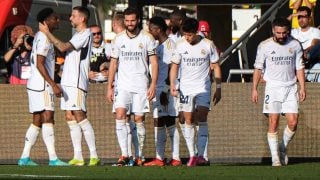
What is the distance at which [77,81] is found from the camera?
19.6 meters

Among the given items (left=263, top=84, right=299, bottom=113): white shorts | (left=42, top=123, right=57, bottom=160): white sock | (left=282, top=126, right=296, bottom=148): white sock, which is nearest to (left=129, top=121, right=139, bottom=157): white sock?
(left=42, top=123, right=57, bottom=160): white sock

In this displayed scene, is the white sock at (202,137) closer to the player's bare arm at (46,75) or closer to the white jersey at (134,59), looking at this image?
the white jersey at (134,59)

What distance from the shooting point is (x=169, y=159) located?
69.7 ft

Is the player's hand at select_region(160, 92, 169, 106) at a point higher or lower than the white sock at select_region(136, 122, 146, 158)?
higher

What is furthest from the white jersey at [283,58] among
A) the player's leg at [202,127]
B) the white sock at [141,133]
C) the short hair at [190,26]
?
the white sock at [141,133]

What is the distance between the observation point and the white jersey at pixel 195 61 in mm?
19844

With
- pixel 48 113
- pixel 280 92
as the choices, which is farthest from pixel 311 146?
pixel 48 113

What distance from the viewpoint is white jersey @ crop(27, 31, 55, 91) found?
19609 mm

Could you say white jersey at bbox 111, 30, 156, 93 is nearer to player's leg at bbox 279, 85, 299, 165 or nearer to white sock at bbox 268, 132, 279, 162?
white sock at bbox 268, 132, 279, 162

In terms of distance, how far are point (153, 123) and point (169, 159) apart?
0.61 metres

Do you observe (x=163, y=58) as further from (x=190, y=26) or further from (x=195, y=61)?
(x=190, y=26)

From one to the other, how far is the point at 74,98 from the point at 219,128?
2.99 meters

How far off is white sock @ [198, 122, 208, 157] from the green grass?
725 mm

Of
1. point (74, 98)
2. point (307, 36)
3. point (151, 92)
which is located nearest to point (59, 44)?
point (74, 98)
